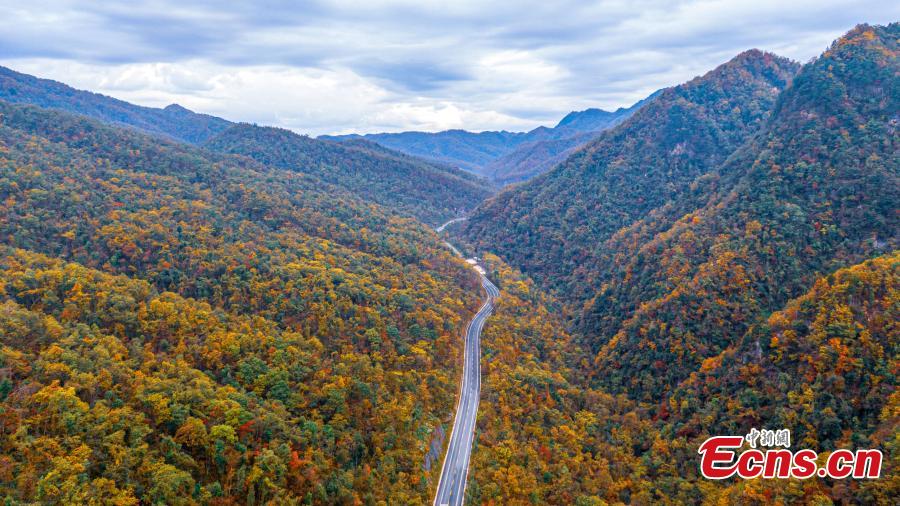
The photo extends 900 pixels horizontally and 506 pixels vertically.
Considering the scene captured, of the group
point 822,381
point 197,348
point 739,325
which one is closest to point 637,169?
point 739,325

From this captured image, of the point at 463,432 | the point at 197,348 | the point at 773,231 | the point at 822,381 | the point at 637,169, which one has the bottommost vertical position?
the point at 463,432

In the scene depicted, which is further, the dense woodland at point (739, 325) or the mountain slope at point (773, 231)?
the mountain slope at point (773, 231)

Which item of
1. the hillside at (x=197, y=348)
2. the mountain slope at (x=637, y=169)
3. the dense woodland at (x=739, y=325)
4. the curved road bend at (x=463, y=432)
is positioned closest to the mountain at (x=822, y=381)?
the dense woodland at (x=739, y=325)

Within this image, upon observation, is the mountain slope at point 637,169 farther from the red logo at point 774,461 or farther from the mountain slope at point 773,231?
the red logo at point 774,461

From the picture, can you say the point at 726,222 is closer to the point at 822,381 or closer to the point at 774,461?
the point at 822,381

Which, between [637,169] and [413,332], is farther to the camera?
[637,169]

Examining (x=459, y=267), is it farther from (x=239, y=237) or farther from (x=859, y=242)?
(x=859, y=242)

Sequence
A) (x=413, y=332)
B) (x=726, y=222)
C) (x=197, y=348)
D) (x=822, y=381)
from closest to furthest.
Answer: (x=197, y=348), (x=822, y=381), (x=413, y=332), (x=726, y=222)

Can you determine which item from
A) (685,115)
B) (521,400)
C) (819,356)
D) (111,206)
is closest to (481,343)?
(521,400)
